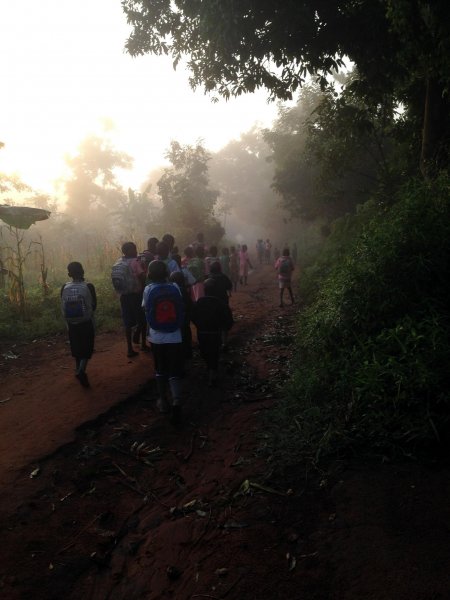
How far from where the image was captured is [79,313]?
20.6 ft

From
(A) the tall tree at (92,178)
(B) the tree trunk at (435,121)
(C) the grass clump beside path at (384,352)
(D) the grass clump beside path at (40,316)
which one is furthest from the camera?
(A) the tall tree at (92,178)

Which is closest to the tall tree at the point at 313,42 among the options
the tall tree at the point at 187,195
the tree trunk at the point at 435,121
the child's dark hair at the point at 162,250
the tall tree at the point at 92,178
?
the tree trunk at the point at 435,121

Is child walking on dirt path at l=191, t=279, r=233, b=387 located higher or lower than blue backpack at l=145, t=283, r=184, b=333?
lower

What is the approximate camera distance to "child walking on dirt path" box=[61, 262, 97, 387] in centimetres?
627

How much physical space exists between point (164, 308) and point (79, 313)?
5.81 ft

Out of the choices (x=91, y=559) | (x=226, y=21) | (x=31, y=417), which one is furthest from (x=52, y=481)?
(x=226, y=21)

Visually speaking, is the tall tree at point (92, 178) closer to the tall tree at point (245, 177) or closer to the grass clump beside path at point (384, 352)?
the tall tree at point (245, 177)

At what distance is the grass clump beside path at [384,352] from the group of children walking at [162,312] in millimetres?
1559

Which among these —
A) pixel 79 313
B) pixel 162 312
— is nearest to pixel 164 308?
pixel 162 312

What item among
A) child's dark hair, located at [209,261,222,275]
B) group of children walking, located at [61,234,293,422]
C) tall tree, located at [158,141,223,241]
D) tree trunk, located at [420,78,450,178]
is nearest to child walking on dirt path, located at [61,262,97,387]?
group of children walking, located at [61,234,293,422]

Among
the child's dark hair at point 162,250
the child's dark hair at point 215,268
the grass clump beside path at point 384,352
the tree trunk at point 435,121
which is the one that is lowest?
the grass clump beside path at point 384,352

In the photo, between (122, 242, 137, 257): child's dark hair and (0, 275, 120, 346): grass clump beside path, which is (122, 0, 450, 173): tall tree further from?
(0, 275, 120, 346): grass clump beside path

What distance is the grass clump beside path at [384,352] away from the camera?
138 inches

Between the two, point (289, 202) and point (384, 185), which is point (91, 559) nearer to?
point (384, 185)
